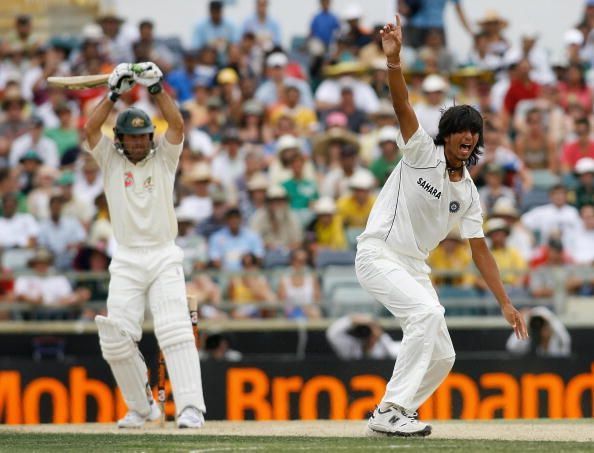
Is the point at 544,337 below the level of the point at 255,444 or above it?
above

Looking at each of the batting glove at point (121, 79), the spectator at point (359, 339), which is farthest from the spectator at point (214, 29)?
the batting glove at point (121, 79)

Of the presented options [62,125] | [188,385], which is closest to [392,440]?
[188,385]

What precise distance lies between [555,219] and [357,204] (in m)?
2.04

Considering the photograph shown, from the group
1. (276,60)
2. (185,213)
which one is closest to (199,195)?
(185,213)

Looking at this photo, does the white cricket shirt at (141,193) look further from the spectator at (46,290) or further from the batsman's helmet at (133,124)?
the spectator at (46,290)

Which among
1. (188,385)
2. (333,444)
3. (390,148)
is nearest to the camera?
(333,444)

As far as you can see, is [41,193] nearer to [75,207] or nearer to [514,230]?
[75,207]

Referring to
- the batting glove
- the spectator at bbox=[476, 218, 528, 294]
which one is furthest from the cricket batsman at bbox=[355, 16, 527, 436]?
the spectator at bbox=[476, 218, 528, 294]

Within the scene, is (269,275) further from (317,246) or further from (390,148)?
(390,148)

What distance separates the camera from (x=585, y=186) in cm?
1641

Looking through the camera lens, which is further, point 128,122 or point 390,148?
point 390,148

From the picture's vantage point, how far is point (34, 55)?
791 inches

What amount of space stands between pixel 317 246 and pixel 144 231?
5.41 meters

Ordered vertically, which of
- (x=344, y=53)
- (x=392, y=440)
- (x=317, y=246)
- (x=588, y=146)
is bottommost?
(x=392, y=440)
